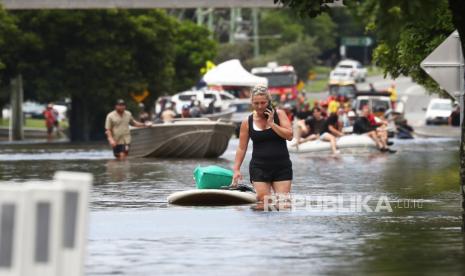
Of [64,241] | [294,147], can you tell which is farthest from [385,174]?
[64,241]

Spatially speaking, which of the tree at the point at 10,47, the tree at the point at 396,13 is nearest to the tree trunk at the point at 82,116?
the tree at the point at 10,47

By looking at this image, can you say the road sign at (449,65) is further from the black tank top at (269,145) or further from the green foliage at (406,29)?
the black tank top at (269,145)

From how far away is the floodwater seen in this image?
1262 centimetres

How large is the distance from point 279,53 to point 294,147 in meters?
72.8

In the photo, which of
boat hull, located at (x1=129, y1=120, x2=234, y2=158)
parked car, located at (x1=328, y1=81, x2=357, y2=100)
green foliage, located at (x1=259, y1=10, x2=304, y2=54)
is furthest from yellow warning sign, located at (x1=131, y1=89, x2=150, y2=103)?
green foliage, located at (x1=259, y1=10, x2=304, y2=54)

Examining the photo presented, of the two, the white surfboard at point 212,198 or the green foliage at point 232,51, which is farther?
the green foliage at point 232,51

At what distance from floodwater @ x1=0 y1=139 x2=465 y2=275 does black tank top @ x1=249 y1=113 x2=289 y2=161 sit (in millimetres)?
704

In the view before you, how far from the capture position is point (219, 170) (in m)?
19.3

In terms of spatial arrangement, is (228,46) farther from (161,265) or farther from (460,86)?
(161,265)

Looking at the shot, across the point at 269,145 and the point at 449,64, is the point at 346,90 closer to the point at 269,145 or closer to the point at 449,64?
the point at 449,64

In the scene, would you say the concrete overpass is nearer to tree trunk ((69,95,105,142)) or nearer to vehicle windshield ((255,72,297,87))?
tree trunk ((69,95,105,142))

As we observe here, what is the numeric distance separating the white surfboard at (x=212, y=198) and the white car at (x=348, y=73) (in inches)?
3708

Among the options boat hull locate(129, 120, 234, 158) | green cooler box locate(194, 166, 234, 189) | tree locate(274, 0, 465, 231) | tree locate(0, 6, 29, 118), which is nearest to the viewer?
tree locate(274, 0, 465, 231)

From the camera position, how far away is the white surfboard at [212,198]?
18500mm
